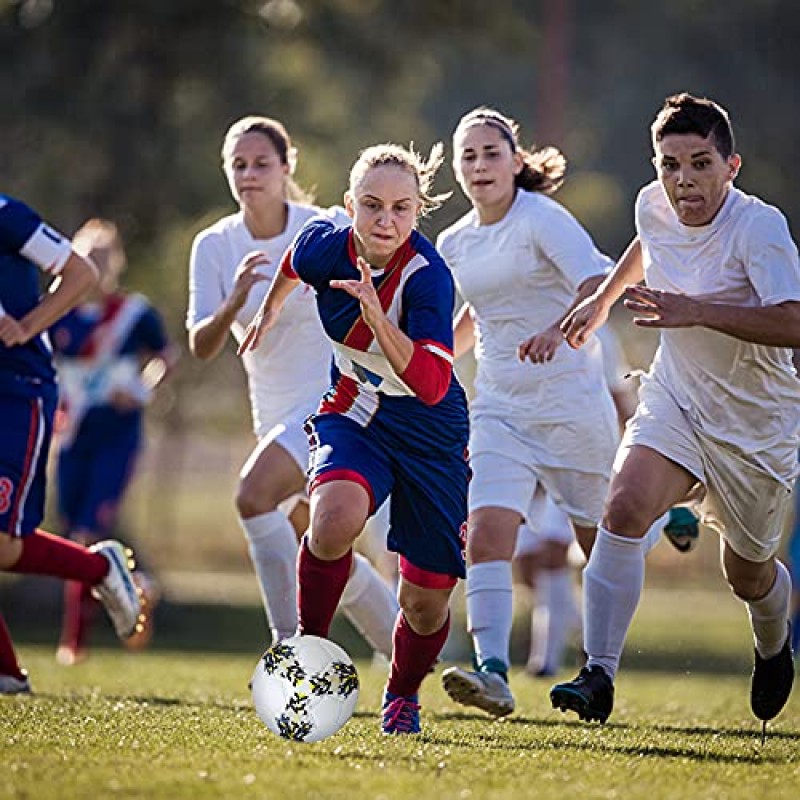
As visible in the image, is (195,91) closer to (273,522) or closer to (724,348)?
(273,522)

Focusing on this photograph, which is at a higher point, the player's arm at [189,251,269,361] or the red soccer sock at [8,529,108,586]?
the player's arm at [189,251,269,361]

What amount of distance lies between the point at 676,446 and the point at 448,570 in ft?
3.24

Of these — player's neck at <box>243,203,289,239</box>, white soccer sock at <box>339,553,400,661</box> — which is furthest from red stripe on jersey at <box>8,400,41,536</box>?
white soccer sock at <box>339,553,400,661</box>

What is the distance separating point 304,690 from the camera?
5.54 metres

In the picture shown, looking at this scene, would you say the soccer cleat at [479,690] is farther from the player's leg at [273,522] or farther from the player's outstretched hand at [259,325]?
the player's outstretched hand at [259,325]

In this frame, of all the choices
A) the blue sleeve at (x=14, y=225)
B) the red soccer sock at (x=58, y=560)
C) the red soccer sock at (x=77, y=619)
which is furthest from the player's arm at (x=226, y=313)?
the red soccer sock at (x=77, y=619)

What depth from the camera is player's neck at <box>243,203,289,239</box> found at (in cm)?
789

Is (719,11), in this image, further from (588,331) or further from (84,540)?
(588,331)

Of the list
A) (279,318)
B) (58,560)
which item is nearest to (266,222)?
(279,318)

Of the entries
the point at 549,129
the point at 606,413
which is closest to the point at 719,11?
the point at 549,129

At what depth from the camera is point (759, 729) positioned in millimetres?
6996

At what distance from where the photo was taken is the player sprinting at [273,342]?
7699mm

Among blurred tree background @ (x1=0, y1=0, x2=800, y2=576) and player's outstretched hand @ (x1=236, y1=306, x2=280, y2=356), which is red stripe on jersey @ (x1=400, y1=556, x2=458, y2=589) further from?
blurred tree background @ (x1=0, y1=0, x2=800, y2=576)

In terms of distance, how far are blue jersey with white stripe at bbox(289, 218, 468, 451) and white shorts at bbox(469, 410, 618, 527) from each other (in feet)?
4.99
